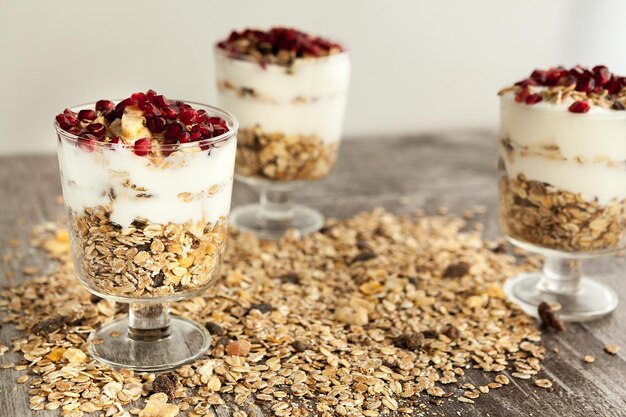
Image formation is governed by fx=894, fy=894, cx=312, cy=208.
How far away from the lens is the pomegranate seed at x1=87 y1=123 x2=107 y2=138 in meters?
1.38

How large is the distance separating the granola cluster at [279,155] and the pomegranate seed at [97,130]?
0.69 meters

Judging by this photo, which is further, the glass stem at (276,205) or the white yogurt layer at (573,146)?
the glass stem at (276,205)

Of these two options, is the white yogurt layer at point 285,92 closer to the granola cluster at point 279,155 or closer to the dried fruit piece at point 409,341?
the granola cluster at point 279,155

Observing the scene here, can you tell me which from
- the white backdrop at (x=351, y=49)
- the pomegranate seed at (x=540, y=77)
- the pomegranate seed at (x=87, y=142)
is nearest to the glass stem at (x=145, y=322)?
the pomegranate seed at (x=87, y=142)

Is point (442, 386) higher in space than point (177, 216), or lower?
lower

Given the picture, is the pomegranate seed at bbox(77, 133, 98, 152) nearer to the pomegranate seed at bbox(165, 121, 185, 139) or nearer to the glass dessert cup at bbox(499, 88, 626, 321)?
the pomegranate seed at bbox(165, 121, 185, 139)

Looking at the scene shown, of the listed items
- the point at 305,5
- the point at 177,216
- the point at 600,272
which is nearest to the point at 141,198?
the point at 177,216

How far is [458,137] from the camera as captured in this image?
3.01m

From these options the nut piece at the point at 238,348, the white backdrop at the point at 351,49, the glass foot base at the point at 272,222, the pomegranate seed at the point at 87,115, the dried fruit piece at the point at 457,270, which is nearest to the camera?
the pomegranate seed at the point at 87,115

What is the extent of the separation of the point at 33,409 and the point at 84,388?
86mm

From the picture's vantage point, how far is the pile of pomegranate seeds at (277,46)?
202 centimetres

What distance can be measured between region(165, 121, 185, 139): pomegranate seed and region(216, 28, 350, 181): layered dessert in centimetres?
64

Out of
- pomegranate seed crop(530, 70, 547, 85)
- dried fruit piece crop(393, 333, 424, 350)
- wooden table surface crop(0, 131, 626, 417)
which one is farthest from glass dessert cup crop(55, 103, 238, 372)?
pomegranate seed crop(530, 70, 547, 85)

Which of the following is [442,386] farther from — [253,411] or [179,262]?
[179,262]
